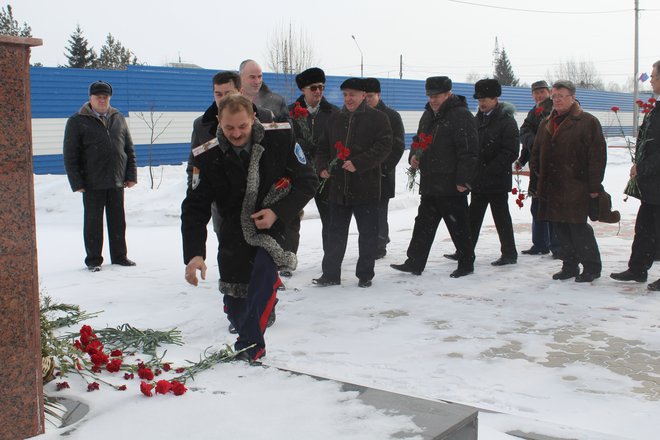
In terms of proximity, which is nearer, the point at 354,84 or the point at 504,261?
the point at 354,84

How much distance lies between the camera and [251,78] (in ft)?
19.3

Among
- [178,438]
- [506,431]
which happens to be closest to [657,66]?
[506,431]

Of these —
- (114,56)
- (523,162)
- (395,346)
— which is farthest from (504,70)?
(395,346)

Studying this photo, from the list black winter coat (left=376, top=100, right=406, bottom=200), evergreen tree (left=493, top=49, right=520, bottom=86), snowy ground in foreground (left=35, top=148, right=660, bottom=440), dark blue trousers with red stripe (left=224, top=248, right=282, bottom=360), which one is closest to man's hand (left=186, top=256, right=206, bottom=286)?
dark blue trousers with red stripe (left=224, top=248, right=282, bottom=360)

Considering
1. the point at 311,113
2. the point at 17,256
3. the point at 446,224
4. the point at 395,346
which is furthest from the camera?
the point at 311,113

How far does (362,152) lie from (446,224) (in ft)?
3.63

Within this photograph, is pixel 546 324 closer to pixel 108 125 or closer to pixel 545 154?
pixel 545 154

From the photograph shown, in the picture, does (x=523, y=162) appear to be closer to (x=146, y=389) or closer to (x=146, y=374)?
(x=146, y=374)

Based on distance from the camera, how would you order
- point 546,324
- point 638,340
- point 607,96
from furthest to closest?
1. point 607,96
2. point 546,324
3. point 638,340

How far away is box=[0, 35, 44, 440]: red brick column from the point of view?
2471 millimetres

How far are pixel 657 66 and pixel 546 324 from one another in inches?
95.2

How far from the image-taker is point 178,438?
8.00 feet

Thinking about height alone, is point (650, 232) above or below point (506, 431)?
above

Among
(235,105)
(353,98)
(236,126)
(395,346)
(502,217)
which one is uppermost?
(353,98)
